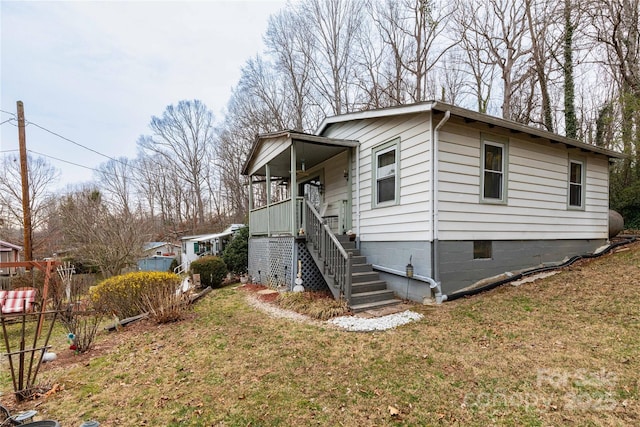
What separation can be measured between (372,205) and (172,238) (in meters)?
24.9

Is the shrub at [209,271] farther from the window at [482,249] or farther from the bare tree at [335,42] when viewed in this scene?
the bare tree at [335,42]

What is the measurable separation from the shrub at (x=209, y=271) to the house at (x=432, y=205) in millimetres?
3480

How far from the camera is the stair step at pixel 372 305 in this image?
235 inches

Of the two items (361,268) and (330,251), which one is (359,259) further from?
(330,251)

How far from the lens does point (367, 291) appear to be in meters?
6.61

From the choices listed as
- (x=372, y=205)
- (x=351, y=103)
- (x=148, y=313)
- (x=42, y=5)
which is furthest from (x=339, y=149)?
(x=351, y=103)

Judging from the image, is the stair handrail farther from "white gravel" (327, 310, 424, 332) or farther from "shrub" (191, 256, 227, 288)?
"shrub" (191, 256, 227, 288)

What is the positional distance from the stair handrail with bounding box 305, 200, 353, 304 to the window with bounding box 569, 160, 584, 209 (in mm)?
6809

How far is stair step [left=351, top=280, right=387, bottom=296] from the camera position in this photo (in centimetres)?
647

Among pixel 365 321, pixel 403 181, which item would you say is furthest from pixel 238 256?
pixel 365 321

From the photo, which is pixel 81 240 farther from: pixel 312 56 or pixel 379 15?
pixel 379 15

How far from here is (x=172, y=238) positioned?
2748 centimetres

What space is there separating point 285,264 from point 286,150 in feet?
10.7

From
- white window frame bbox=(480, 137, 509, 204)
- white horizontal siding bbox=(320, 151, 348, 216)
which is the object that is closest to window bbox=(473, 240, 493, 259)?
white window frame bbox=(480, 137, 509, 204)
